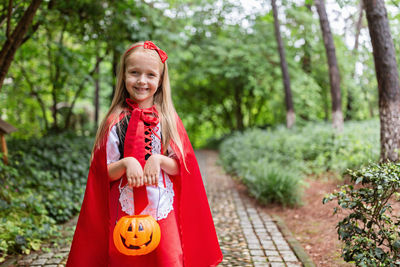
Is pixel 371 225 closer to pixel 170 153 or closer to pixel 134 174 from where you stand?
pixel 170 153

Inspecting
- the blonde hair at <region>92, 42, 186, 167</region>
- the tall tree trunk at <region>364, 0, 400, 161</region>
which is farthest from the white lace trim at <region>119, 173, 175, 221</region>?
the tall tree trunk at <region>364, 0, 400, 161</region>

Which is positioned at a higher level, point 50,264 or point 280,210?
point 50,264

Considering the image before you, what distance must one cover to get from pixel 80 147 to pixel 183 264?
7.11 m

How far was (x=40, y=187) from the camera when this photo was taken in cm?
555

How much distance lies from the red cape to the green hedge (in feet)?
12.4

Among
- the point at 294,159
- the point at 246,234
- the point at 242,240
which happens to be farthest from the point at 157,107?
the point at 294,159

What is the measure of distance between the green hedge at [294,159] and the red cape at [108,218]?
379cm

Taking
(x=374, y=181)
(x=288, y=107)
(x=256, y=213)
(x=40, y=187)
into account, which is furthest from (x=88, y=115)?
(x=374, y=181)

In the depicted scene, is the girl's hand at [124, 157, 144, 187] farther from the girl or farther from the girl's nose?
the girl's nose

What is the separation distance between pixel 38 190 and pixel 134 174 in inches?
176

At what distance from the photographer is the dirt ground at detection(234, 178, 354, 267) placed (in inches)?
146

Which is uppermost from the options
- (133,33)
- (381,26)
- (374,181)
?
(133,33)

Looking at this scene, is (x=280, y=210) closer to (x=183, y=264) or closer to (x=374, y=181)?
(x=374, y=181)

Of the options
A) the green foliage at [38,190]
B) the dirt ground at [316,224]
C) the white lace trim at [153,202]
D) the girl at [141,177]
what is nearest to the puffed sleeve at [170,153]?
the girl at [141,177]
